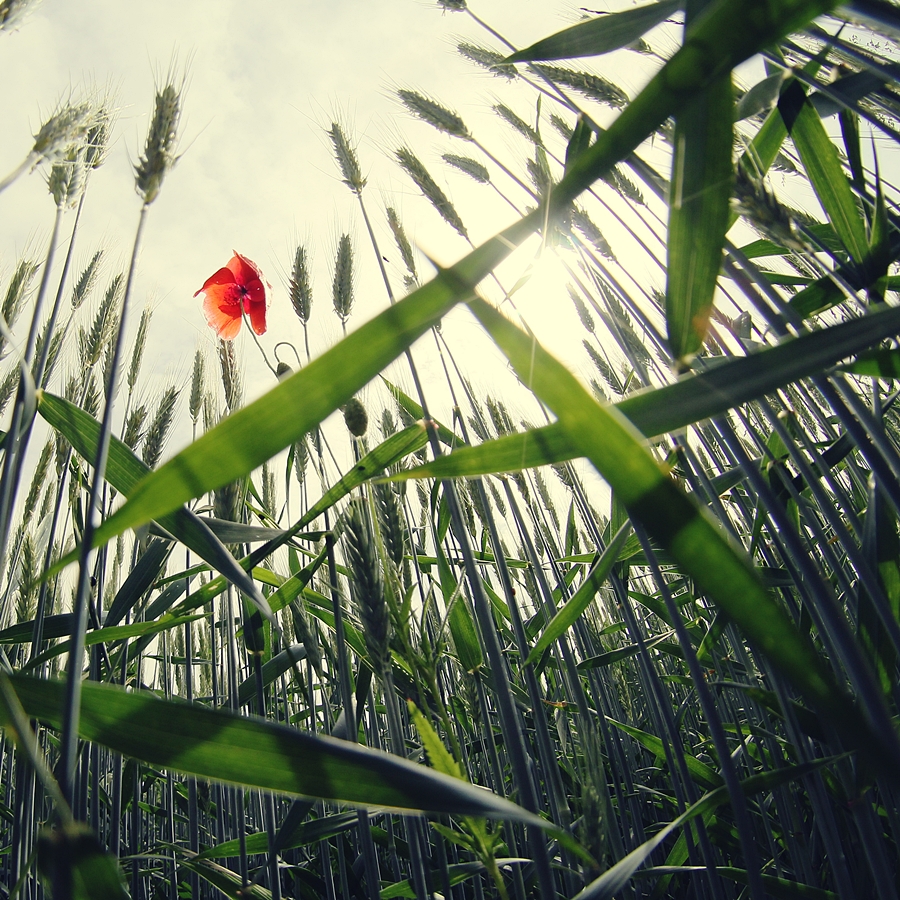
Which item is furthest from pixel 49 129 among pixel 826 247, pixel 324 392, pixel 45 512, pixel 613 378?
pixel 45 512

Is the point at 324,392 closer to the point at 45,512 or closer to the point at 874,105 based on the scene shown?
the point at 874,105

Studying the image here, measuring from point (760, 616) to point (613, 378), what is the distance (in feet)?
5.93

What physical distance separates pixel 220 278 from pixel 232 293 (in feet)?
0.16

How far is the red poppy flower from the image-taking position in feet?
4.82

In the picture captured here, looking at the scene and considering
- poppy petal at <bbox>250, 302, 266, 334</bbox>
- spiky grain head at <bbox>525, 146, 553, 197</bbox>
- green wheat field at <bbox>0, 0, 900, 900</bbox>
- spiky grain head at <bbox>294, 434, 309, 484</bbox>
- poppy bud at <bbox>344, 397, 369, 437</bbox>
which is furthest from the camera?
spiky grain head at <bbox>294, 434, 309, 484</bbox>

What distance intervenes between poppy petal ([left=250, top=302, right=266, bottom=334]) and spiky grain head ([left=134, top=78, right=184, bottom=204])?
0.69 meters

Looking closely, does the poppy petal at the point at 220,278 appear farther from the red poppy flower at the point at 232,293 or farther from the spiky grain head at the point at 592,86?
the spiky grain head at the point at 592,86

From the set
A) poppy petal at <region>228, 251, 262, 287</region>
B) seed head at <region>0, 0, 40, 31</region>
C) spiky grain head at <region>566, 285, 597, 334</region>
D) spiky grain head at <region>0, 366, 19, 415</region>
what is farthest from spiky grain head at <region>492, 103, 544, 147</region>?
spiky grain head at <region>0, 366, 19, 415</region>

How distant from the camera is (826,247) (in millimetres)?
837

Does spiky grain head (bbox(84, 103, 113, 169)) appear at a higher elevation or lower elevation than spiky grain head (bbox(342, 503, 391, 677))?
higher

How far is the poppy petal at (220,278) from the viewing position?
1479 mm

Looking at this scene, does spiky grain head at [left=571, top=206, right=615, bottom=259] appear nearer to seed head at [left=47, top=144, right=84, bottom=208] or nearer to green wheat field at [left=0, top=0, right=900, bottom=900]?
green wheat field at [left=0, top=0, right=900, bottom=900]

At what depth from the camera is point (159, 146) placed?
68cm

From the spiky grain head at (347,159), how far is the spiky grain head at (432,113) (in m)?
0.22
